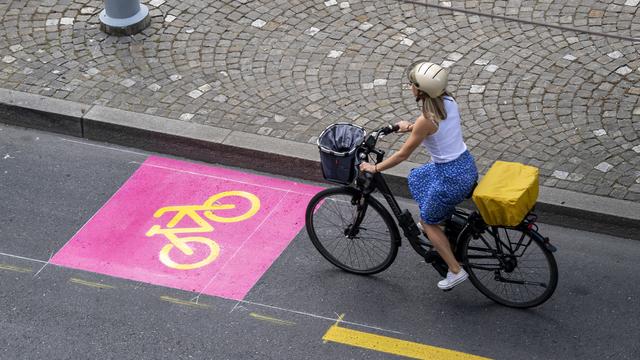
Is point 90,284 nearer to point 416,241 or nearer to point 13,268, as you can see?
point 13,268

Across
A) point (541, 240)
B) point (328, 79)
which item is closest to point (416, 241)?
point (541, 240)

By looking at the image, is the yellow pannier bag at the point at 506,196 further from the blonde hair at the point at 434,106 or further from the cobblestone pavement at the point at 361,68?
the cobblestone pavement at the point at 361,68

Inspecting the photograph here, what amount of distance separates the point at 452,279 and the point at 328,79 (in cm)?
303

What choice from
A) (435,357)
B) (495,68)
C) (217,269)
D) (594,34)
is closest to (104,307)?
(217,269)

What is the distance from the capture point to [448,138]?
6.15m

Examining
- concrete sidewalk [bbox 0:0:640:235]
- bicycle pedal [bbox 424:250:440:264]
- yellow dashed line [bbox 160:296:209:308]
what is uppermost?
bicycle pedal [bbox 424:250:440:264]

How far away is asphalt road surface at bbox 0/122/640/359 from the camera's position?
6488mm

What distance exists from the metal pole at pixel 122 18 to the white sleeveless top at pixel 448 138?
4.55m

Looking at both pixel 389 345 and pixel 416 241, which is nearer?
pixel 389 345

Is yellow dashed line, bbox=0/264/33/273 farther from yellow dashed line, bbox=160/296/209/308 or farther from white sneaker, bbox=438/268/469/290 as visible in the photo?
white sneaker, bbox=438/268/469/290

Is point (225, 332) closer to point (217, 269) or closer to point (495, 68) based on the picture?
point (217, 269)

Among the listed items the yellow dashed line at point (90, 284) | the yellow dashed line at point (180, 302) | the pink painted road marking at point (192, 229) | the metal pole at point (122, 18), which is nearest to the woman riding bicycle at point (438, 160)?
the pink painted road marking at point (192, 229)

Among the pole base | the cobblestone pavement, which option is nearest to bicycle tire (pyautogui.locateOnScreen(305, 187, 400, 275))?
the cobblestone pavement

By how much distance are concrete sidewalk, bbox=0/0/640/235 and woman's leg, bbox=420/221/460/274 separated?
1381 mm
